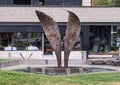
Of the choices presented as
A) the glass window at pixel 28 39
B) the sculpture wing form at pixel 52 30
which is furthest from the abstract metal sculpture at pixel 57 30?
the glass window at pixel 28 39

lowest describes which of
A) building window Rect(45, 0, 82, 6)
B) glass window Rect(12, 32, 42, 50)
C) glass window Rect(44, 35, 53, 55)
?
glass window Rect(44, 35, 53, 55)

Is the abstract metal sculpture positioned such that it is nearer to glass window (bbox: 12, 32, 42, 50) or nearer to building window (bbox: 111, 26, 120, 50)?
glass window (bbox: 12, 32, 42, 50)

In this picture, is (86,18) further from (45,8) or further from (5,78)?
(5,78)

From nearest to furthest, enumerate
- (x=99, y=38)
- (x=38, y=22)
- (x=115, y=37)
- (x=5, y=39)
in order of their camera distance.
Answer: (x=38, y=22) → (x=5, y=39) → (x=99, y=38) → (x=115, y=37)

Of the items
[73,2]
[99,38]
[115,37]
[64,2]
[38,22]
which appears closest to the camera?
[38,22]

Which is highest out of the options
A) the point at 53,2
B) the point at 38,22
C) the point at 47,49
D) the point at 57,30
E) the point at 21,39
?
the point at 57,30

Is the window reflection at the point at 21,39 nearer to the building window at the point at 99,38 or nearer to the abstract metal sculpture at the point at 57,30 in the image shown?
the building window at the point at 99,38

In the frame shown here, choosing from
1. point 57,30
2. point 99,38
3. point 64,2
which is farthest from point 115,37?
point 57,30

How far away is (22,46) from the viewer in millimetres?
43312

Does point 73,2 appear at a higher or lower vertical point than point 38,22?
higher

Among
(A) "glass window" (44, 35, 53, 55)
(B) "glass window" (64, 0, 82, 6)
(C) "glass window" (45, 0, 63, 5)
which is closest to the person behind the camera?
(A) "glass window" (44, 35, 53, 55)

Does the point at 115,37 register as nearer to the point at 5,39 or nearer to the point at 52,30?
the point at 5,39

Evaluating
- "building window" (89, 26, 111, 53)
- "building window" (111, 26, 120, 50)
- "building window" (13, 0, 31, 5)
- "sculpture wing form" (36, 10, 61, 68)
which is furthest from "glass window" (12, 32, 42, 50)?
"sculpture wing form" (36, 10, 61, 68)

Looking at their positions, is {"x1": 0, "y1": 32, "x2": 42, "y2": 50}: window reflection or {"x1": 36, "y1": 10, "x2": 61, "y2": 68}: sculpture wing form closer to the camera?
{"x1": 36, "y1": 10, "x2": 61, "y2": 68}: sculpture wing form
